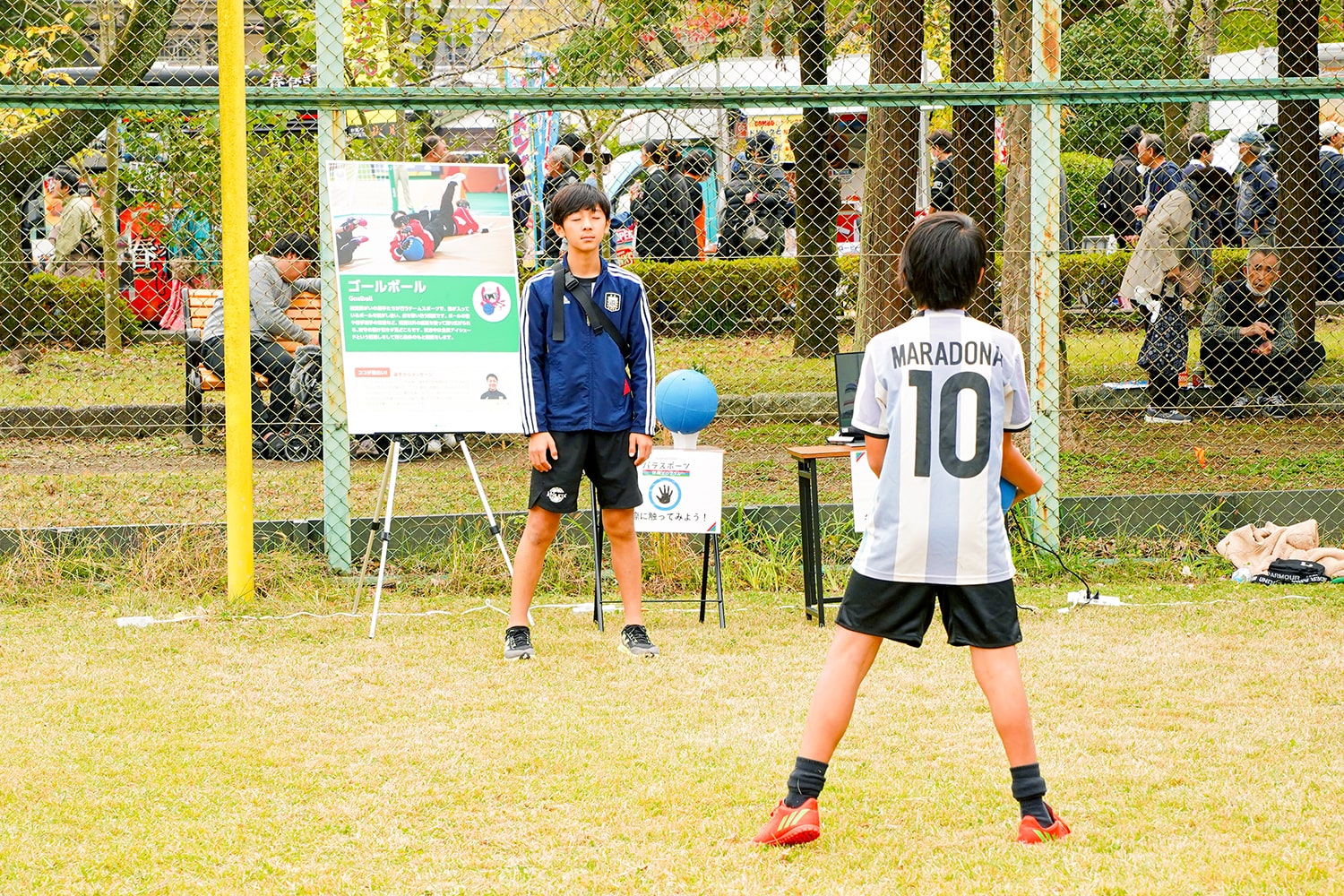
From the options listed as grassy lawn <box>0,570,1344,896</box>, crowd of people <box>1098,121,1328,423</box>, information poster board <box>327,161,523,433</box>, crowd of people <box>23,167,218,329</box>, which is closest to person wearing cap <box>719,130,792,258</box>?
crowd of people <box>1098,121,1328,423</box>

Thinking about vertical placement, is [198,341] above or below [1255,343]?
above

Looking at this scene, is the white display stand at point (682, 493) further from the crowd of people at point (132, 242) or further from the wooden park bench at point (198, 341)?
the wooden park bench at point (198, 341)

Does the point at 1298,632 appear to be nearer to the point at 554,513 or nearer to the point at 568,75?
the point at 554,513

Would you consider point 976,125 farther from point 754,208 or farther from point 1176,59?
point 1176,59

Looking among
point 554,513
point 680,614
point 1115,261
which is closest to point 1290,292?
point 1115,261

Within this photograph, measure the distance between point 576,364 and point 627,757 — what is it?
186 cm

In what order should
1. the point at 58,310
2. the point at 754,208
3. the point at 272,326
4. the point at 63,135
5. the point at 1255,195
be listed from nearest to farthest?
the point at 63,135 → the point at 272,326 → the point at 58,310 → the point at 1255,195 → the point at 754,208

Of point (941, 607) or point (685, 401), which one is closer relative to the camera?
point (941, 607)

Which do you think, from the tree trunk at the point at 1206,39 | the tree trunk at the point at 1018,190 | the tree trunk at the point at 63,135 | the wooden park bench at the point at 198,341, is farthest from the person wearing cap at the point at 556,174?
the tree trunk at the point at 1206,39

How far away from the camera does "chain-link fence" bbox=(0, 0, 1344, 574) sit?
676 centimetres

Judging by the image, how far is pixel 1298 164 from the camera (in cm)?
1123

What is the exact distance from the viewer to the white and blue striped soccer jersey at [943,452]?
3.50 meters

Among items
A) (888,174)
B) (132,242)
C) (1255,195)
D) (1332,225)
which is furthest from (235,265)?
(1255,195)

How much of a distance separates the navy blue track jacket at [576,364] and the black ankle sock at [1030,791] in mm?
2603
